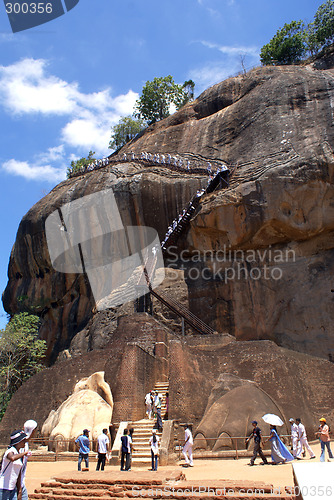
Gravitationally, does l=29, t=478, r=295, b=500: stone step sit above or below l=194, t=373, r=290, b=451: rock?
below

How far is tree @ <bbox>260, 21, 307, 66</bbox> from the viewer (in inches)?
1522

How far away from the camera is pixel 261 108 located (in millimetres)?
27453

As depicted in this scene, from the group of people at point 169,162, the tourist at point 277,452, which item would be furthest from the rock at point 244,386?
the group of people at point 169,162

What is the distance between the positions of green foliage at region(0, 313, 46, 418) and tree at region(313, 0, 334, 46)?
3070 cm

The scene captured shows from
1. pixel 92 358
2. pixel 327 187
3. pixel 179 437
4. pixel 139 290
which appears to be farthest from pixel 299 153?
pixel 179 437

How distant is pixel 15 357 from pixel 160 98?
28.7 m

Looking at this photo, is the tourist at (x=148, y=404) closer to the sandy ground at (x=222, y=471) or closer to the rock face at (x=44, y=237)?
the sandy ground at (x=222, y=471)

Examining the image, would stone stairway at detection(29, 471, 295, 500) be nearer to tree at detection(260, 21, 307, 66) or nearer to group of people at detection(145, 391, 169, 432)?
group of people at detection(145, 391, 169, 432)

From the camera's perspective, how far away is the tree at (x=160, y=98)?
44875 mm

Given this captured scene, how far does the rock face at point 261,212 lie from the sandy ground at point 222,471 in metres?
11.7

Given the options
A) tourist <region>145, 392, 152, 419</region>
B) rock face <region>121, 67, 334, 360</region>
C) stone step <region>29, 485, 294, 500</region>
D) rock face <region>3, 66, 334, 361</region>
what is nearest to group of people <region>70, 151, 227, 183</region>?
rock face <region>3, 66, 334, 361</region>

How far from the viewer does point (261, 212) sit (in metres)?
23.7

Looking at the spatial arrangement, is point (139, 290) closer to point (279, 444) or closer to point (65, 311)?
point (65, 311)

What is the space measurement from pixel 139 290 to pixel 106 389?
30.3ft
